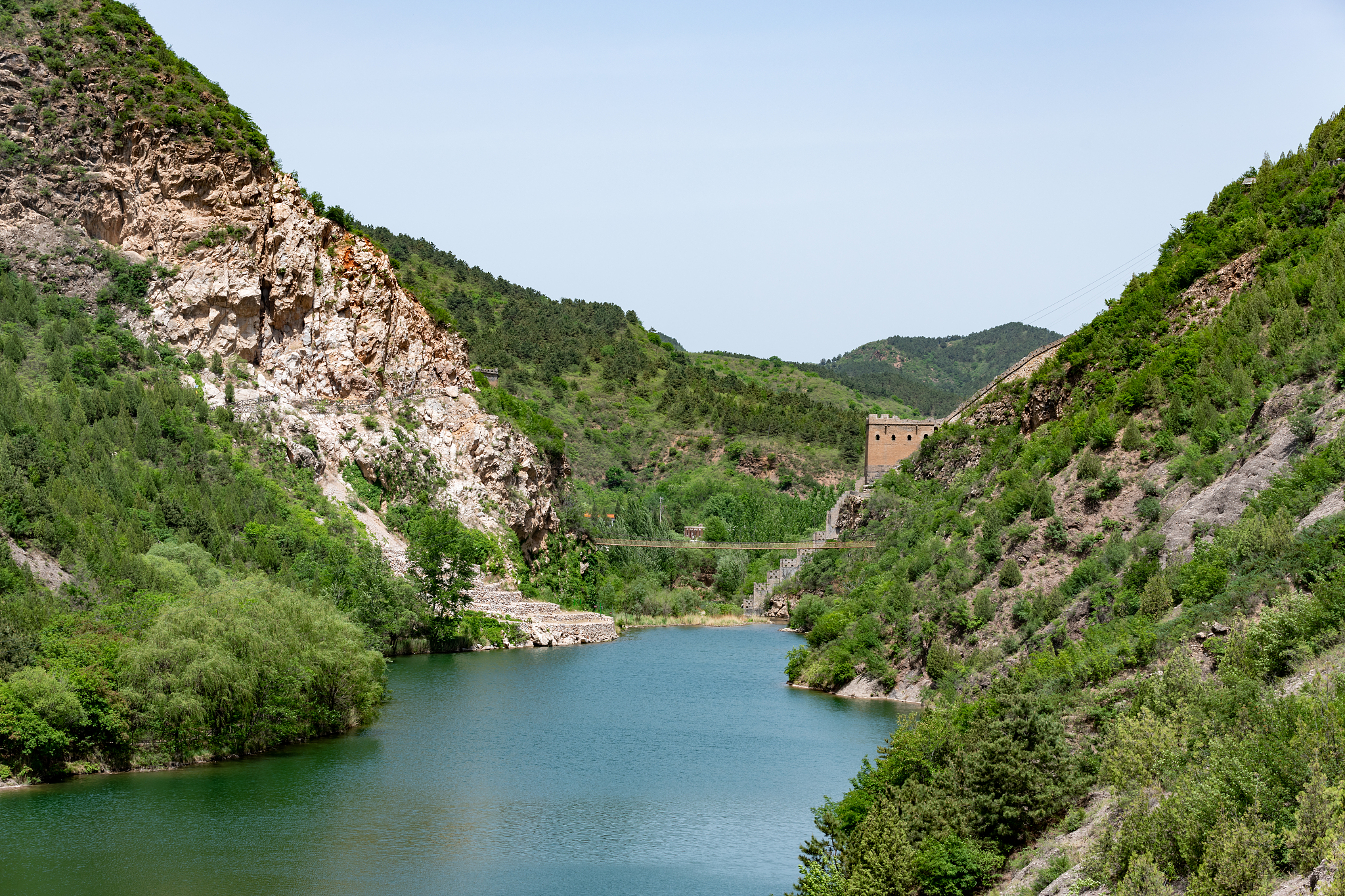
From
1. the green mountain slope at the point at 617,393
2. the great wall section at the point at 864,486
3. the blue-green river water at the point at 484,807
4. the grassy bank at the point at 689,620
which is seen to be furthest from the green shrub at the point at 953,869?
the green mountain slope at the point at 617,393

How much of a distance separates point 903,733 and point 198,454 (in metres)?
43.6

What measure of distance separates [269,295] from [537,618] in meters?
24.2

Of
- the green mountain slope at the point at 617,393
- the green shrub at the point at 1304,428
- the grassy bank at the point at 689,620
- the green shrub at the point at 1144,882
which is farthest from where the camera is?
the green mountain slope at the point at 617,393

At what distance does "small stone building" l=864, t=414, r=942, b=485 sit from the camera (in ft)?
291

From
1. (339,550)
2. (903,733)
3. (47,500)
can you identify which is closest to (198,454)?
(339,550)

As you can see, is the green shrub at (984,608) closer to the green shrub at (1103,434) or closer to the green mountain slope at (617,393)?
the green shrub at (1103,434)

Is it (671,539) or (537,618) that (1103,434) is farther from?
(671,539)

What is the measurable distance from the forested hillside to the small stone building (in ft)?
93.4

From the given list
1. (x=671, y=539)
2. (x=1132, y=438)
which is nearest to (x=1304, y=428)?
(x=1132, y=438)

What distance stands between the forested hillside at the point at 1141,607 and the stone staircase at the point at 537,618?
2053 centimetres

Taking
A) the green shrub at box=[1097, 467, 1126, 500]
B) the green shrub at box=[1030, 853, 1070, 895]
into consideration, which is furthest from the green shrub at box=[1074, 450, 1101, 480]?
the green shrub at box=[1030, 853, 1070, 895]

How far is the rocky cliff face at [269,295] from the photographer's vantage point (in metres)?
69.8

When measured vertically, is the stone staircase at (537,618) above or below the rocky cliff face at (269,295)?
below

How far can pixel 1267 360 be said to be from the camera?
1433 inches
